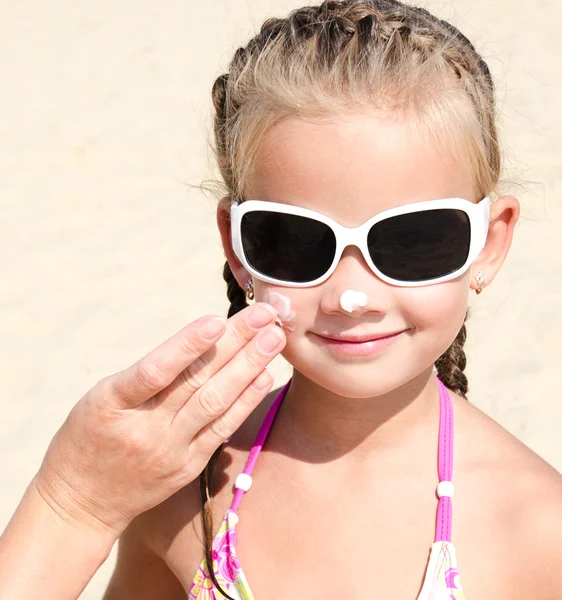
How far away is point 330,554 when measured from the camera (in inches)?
89.7

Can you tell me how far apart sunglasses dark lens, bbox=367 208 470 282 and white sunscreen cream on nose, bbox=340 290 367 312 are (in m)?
0.08

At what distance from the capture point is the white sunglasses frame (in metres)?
1.94

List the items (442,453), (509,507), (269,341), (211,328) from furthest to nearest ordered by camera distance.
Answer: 1. (442,453)
2. (509,507)
3. (269,341)
4. (211,328)

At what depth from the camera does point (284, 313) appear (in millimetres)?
2068

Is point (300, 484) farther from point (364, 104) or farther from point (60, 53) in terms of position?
point (60, 53)

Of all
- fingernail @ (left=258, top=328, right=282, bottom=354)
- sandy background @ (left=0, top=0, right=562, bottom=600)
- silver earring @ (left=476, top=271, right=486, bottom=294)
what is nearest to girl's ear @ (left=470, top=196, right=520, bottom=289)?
silver earring @ (left=476, top=271, right=486, bottom=294)

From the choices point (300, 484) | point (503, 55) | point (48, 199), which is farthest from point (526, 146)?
point (300, 484)

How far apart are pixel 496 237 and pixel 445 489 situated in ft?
2.06

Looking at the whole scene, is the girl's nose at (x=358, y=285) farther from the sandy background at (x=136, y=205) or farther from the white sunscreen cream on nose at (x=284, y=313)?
the sandy background at (x=136, y=205)

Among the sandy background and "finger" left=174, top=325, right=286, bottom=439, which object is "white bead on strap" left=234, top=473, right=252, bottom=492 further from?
the sandy background

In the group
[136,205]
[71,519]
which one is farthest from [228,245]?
[136,205]

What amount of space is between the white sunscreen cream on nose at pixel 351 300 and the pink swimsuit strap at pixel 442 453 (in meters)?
0.55

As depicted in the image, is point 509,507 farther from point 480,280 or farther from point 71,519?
point 71,519

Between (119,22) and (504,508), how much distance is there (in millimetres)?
7319
